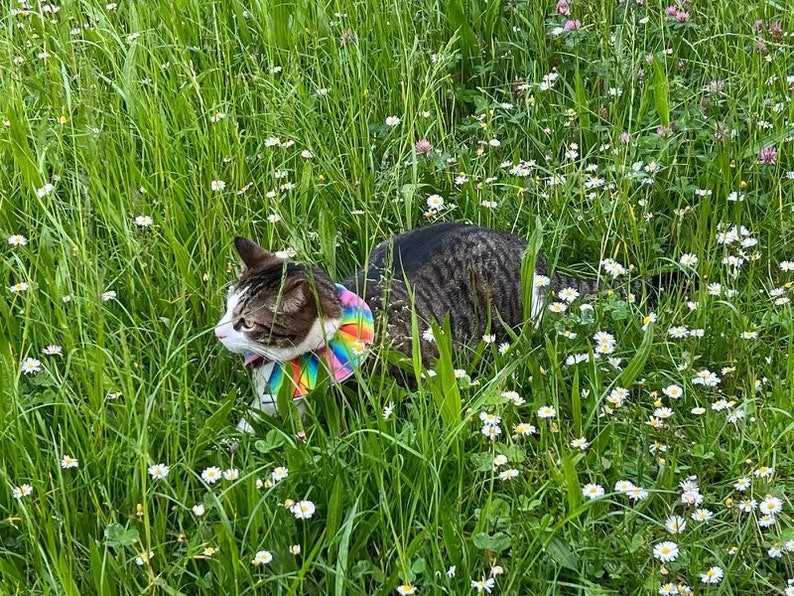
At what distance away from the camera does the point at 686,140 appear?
11.4ft

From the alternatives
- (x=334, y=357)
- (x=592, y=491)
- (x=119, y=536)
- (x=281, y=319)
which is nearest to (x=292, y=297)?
(x=281, y=319)

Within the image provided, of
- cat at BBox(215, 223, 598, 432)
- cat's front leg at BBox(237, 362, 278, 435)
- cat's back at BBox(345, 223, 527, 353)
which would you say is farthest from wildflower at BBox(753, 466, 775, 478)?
cat's front leg at BBox(237, 362, 278, 435)

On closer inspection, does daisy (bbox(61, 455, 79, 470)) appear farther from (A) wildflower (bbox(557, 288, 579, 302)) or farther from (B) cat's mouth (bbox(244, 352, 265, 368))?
(A) wildflower (bbox(557, 288, 579, 302))

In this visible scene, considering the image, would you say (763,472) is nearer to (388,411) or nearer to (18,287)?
(388,411)

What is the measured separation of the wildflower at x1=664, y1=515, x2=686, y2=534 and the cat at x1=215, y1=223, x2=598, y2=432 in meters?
0.77

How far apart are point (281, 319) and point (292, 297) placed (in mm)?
68

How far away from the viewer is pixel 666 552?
7.27 ft

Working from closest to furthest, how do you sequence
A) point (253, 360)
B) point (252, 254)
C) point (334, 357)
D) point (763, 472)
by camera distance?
1. point (763, 472)
2. point (334, 357)
3. point (253, 360)
4. point (252, 254)

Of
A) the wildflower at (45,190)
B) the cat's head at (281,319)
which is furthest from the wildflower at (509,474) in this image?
the wildflower at (45,190)

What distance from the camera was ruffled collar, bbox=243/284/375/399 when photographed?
105 inches

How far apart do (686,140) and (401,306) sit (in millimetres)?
1206

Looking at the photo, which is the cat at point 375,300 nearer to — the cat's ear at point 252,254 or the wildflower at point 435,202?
the cat's ear at point 252,254

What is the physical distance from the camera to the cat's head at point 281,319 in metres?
2.76

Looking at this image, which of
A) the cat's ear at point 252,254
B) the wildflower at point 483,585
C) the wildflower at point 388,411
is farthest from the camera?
the cat's ear at point 252,254
